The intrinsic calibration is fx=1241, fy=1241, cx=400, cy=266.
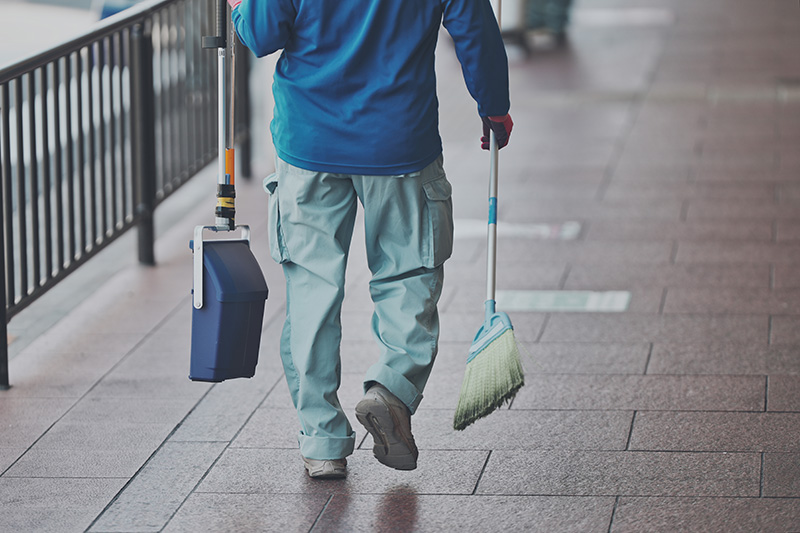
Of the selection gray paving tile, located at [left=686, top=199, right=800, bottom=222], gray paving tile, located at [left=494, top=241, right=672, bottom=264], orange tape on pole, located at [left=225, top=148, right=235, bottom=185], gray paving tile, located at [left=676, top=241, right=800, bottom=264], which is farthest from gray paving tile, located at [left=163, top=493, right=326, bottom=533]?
gray paving tile, located at [left=686, top=199, right=800, bottom=222]

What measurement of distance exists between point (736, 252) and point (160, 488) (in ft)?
12.3

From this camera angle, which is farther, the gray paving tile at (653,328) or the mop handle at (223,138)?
the gray paving tile at (653,328)

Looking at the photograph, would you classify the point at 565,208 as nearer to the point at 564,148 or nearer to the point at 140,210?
the point at 564,148

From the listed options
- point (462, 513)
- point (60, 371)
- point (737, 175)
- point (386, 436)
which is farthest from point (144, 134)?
point (737, 175)

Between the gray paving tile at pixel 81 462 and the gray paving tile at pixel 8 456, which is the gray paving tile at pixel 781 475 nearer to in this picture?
the gray paving tile at pixel 81 462

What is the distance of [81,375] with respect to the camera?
4.96 m

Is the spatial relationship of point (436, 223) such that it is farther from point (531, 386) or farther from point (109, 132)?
point (109, 132)

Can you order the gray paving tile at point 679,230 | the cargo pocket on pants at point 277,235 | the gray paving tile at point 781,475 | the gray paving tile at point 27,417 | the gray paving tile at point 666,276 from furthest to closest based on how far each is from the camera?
the gray paving tile at point 679,230, the gray paving tile at point 666,276, the gray paving tile at point 27,417, the cargo pocket on pants at point 277,235, the gray paving tile at point 781,475

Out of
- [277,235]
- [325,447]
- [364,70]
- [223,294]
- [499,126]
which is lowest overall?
[325,447]

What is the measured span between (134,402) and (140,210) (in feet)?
6.73

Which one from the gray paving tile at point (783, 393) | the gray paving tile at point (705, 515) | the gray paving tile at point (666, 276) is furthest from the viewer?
the gray paving tile at point (666, 276)

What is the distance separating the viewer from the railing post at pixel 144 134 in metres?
6.30

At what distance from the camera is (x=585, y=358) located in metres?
5.04

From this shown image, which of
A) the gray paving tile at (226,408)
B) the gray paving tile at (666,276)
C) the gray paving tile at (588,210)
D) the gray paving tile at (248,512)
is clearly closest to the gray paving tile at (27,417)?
the gray paving tile at (226,408)
